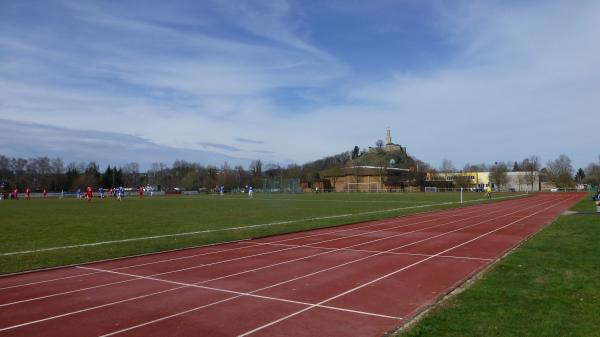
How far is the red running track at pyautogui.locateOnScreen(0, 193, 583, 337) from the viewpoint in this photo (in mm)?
6445

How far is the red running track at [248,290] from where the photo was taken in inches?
254

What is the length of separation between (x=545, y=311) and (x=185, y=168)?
164m

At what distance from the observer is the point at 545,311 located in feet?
21.3

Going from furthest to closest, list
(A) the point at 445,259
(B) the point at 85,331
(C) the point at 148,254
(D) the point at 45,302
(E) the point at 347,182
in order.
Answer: (E) the point at 347,182, (C) the point at 148,254, (A) the point at 445,259, (D) the point at 45,302, (B) the point at 85,331

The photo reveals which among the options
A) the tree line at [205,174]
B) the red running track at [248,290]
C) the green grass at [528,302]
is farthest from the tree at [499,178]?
the green grass at [528,302]

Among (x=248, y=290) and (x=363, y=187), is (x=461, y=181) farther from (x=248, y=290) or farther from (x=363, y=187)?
(x=248, y=290)

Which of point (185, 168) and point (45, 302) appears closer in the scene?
point (45, 302)

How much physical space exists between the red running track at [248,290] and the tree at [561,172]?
4009 inches

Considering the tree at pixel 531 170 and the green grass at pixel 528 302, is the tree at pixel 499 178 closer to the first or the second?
the tree at pixel 531 170

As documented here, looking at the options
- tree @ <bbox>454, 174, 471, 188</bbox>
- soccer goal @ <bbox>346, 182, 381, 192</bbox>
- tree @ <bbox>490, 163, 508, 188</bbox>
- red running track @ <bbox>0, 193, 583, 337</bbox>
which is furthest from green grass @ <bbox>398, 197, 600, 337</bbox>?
tree @ <bbox>454, 174, 471, 188</bbox>

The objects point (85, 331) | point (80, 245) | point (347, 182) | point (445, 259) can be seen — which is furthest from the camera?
point (347, 182)

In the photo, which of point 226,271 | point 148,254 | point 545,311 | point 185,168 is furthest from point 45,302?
point 185,168

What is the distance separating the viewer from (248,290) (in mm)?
8477

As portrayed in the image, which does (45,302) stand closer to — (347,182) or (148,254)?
(148,254)
